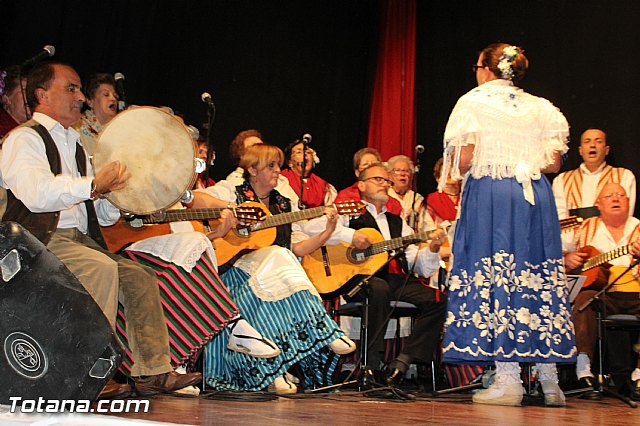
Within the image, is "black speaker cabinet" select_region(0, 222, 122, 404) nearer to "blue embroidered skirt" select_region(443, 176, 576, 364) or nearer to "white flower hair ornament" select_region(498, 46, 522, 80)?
"blue embroidered skirt" select_region(443, 176, 576, 364)

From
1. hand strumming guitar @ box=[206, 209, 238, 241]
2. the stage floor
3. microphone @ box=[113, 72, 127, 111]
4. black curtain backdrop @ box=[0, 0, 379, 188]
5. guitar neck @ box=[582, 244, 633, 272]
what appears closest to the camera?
the stage floor

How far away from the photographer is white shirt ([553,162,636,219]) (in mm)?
6312

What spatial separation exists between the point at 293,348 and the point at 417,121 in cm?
407

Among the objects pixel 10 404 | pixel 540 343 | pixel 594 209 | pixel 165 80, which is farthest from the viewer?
pixel 165 80

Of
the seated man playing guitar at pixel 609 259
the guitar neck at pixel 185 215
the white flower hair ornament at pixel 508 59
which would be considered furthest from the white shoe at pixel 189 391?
the seated man playing guitar at pixel 609 259

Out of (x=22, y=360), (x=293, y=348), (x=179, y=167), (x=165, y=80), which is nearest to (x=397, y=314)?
(x=293, y=348)

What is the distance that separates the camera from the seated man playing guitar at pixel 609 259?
16.8 ft

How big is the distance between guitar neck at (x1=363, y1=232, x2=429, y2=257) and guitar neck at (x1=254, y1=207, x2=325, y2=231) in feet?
1.40

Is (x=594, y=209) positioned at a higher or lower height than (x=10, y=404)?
higher

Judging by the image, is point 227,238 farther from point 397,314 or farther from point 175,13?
point 175,13

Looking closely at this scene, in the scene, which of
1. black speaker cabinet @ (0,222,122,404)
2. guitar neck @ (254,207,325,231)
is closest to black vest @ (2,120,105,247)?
black speaker cabinet @ (0,222,122,404)

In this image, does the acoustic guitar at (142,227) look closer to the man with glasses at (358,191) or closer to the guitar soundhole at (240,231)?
the guitar soundhole at (240,231)

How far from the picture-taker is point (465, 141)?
3.96m

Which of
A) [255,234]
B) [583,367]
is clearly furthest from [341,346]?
[583,367]
